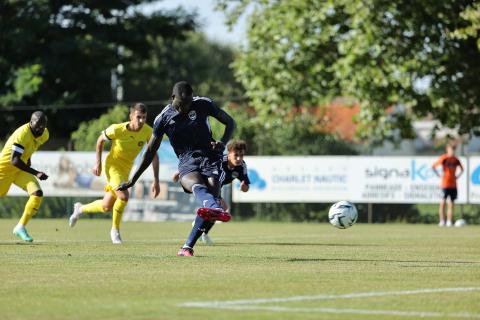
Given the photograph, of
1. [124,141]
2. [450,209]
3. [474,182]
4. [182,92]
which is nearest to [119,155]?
[124,141]

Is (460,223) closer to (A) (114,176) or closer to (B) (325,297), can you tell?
(A) (114,176)

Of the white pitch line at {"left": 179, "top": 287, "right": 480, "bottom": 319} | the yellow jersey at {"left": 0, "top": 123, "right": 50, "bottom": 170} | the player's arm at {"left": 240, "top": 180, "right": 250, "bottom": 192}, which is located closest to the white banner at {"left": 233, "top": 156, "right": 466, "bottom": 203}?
the player's arm at {"left": 240, "top": 180, "right": 250, "bottom": 192}

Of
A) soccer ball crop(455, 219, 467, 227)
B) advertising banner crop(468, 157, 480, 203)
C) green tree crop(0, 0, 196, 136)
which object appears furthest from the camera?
green tree crop(0, 0, 196, 136)

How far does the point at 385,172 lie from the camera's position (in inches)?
1198

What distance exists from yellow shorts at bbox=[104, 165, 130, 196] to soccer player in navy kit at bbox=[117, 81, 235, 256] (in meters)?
4.15

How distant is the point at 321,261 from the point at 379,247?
13.3ft

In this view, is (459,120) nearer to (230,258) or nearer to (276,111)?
(276,111)

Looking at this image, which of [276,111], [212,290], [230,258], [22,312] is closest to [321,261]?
[230,258]

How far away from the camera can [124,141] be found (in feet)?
57.0

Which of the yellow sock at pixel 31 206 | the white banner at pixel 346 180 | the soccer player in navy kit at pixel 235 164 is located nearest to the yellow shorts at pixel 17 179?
the yellow sock at pixel 31 206

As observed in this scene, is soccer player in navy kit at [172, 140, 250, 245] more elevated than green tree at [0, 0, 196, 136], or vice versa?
green tree at [0, 0, 196, 136]

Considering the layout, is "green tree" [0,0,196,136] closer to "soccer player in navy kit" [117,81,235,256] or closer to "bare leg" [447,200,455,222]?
"bare leg" [447,200,455,222]

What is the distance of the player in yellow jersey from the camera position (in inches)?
650

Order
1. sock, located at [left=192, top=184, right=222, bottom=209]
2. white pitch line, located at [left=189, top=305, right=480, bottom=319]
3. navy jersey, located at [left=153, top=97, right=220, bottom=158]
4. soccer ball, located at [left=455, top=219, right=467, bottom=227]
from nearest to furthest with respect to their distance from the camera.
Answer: white pitch line, located at [left=189, top=305, right=480, bottom=319] < sock, located at [left=192, top=184, right=222, bottom=209] < navy jersey, located at [left=153, top=97, right=220, bottom=158] < soccer ball, located at [left=455, top=219, right=467, bottom=227]
